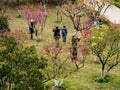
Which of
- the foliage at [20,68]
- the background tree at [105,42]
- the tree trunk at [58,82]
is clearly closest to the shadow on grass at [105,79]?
the background tree at [105,42]

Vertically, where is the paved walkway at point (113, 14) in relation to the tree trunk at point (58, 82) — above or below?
above

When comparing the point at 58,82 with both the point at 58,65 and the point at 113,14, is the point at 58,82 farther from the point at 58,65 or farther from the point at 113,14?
the point at 113,14

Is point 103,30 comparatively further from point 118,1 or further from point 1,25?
point 118,1

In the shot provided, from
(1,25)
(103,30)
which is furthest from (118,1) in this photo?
(103,30)

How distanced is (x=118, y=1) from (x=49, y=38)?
478 inches

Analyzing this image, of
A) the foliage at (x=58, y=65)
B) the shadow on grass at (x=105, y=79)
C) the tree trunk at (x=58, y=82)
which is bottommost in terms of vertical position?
the shadow on grass at (x=105, y=79)

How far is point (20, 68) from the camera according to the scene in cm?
1504

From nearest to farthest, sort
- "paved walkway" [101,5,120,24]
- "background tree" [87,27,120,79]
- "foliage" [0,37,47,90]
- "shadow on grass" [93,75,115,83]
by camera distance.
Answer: "foliage" [0,37,47,90] < "background tree" [87,27,120,79] < "shadow on grass" [93,75,115,83] < "paved walkway" [101,5,120,24]

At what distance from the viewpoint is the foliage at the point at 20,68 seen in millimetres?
14781

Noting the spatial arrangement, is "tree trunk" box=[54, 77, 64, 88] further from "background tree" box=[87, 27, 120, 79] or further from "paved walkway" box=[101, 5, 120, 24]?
"paved walkway" box=[101, 5, 120, 24]

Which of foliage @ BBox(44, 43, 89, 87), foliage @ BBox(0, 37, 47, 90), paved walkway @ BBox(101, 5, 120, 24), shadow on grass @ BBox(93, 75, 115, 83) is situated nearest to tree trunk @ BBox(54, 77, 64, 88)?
foliage @ BBox(44, 43, 89, 87)

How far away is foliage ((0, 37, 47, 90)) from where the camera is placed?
1478 cm

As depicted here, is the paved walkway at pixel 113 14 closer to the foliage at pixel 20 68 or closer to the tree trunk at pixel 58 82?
the tree trunk at pixel 58 82

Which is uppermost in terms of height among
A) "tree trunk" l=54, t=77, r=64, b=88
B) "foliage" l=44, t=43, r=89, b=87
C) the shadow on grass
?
"foliage" l=44, t=43, r=89, b=87
